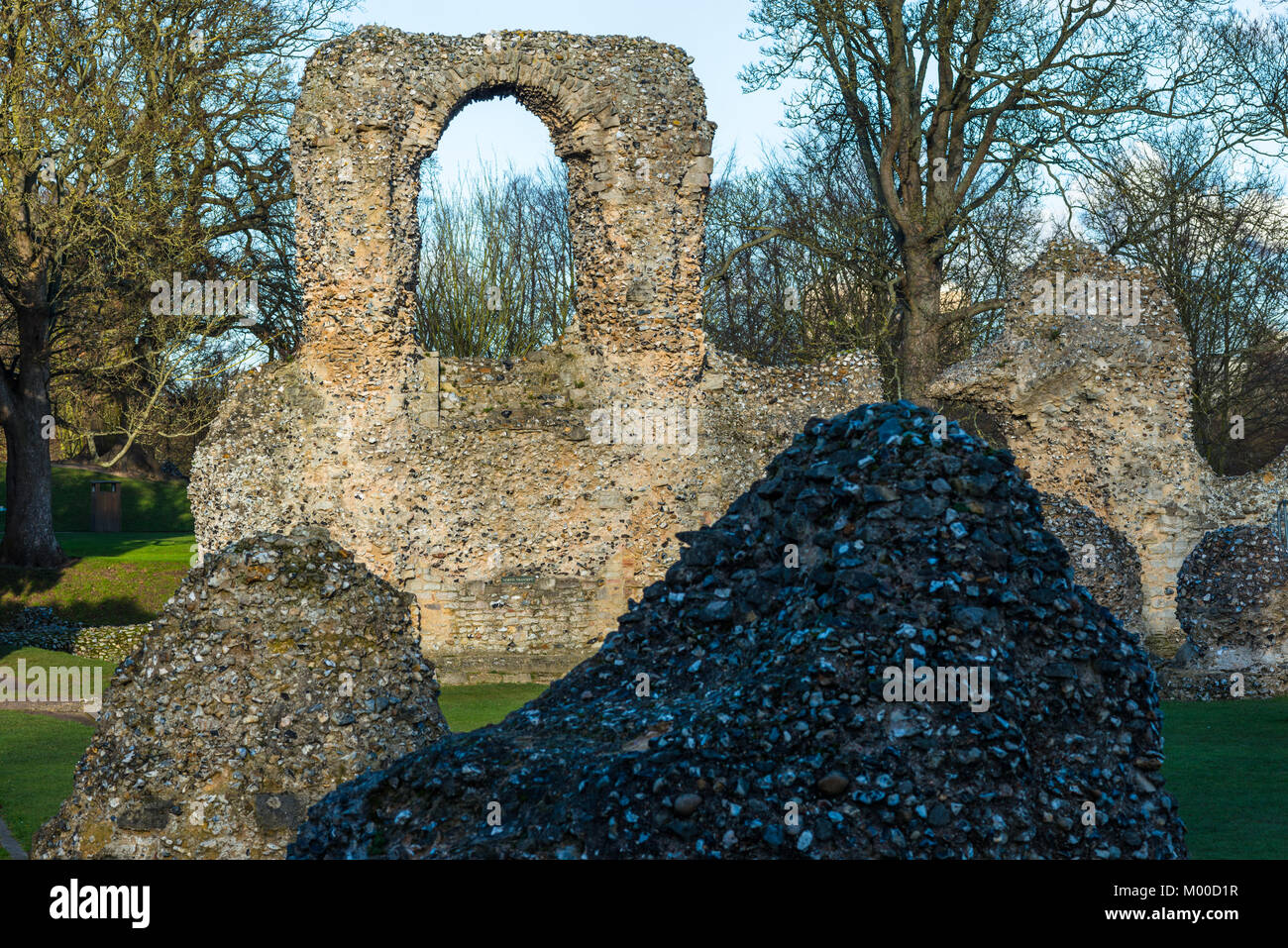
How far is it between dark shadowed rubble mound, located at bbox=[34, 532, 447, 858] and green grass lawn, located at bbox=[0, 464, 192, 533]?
2784cm

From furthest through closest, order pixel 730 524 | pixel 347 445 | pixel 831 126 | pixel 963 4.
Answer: pixel 831 126
pixel 963 4
pixel 347 445
pixel 730 524

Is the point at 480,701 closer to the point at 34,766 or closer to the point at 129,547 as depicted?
the point at 34,766

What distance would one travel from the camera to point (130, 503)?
1296 inches

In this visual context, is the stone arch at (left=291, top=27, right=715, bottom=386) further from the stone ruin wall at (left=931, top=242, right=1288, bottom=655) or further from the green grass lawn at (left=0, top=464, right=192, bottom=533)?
the green grass lawn at (left=0, top=464, right=192, bottom=533)

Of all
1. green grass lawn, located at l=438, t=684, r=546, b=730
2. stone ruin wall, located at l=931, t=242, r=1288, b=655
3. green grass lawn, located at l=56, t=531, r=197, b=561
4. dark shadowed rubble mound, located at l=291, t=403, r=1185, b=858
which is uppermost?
stone ruin wall, located at l=931, t=242, r=1288, b=655

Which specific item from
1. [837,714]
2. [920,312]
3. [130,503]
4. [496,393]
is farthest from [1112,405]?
[130,503]

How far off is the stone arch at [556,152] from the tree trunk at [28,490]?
299 inches

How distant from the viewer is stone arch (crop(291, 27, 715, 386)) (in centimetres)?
1431

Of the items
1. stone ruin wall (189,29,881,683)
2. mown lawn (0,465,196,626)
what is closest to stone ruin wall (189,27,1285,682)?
stone ruin wall (189,29,881,683)

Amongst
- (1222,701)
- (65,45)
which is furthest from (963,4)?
(65,45)

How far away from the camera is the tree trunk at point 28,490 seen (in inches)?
760
